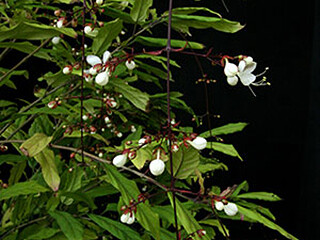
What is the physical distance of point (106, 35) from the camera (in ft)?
2.09

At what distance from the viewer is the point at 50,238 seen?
0.74 metres

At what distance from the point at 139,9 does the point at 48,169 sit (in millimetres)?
270

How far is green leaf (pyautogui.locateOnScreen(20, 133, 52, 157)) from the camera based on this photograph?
588 millimetres

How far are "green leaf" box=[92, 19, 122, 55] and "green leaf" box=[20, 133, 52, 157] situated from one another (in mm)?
160

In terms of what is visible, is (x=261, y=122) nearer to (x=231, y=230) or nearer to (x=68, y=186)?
(x=231, y=230)

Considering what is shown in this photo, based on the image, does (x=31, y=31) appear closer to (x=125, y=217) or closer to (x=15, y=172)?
(x=125, y=217)

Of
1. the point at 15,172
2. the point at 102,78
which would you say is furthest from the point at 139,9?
the point at 15,172

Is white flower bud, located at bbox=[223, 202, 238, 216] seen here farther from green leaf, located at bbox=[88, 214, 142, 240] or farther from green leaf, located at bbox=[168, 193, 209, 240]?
green leaf, located at bbox=[88, 214, 142, 240]

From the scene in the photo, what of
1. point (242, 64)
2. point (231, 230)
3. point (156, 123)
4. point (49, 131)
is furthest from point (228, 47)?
point (242, 64)

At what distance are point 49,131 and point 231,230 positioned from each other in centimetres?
121

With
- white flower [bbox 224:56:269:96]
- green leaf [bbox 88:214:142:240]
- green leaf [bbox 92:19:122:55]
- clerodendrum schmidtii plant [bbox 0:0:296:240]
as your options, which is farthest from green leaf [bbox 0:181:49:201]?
white flower [bbox 224:56:269:96]

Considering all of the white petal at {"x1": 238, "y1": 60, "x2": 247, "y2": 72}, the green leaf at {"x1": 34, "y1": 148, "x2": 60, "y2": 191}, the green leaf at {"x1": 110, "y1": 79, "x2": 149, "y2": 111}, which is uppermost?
the white petal at {"x1": 238, "y1": 60, "x2": 247, "y2": 72}

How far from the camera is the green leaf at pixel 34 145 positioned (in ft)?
1.93

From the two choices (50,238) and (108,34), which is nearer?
(108,34)
